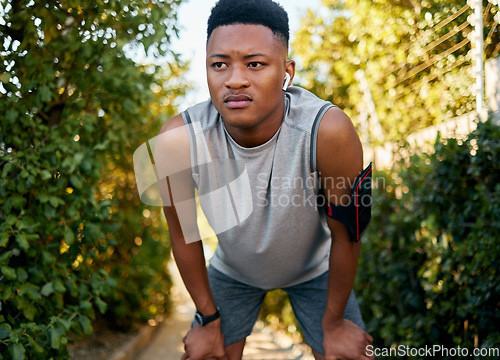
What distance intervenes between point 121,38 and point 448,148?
202cm

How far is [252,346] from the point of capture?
491 cm

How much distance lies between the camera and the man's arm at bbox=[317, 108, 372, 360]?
1.86 metres

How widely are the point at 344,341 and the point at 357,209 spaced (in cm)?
61

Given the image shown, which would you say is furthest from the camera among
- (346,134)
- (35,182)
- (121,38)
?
(121,38)

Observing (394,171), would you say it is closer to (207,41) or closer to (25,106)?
(207,41)

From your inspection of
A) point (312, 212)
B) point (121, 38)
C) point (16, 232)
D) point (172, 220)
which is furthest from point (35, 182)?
point (312, 212)

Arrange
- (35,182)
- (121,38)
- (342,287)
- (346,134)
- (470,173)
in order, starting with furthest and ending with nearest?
(121,38), (470,173), (35,182), (342,287), (346,134)

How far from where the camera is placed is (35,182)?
2.28 meters

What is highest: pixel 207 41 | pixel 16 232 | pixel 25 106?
pixel 207 41

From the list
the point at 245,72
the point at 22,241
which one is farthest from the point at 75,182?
the point at 245,72

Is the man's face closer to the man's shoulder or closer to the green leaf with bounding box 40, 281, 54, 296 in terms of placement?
the man's shoulder

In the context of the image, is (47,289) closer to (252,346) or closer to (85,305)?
(85,305)

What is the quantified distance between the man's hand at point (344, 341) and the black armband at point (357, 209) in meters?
0.42

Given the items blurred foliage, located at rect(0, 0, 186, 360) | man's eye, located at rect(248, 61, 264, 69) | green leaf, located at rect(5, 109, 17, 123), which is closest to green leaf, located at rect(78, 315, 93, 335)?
blurred foliage, located at rect(0, 0, 186, 360)
